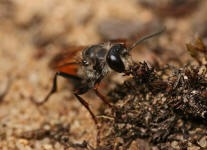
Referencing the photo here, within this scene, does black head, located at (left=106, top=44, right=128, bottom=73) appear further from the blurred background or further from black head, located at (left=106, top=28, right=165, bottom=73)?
the blurred background

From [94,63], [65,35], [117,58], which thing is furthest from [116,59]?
[65,35]

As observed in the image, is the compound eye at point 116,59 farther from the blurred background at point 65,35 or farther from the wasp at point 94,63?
the blurred background at point 65,35

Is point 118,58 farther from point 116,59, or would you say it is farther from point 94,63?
point 94,63

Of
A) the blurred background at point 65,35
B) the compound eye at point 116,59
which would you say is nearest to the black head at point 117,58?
the compound eye at point 116,59

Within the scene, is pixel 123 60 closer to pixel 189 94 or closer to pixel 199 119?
pixel 189 94

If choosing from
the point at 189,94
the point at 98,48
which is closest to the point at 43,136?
the point at 98,48

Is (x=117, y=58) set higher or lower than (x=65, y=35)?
lower
